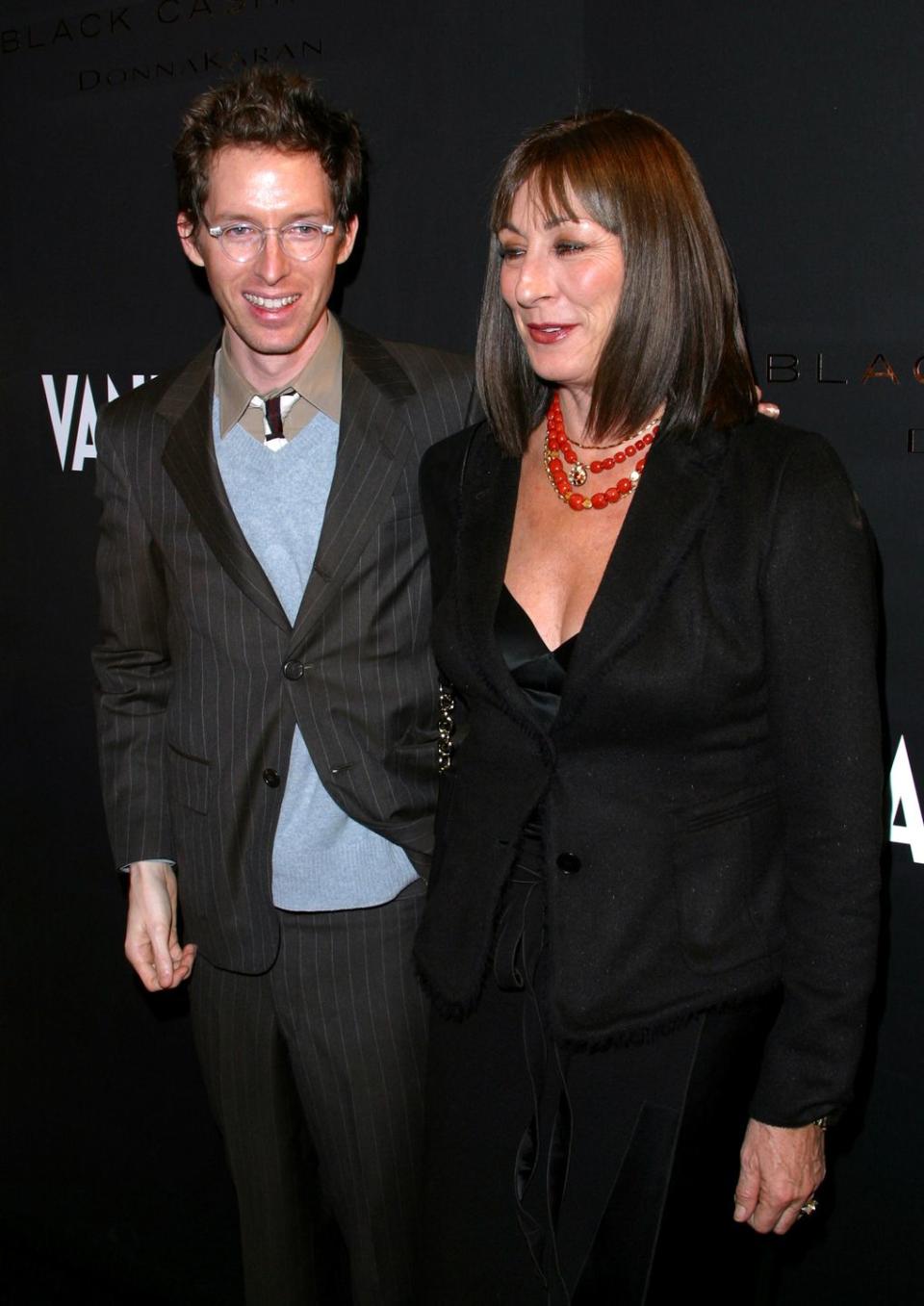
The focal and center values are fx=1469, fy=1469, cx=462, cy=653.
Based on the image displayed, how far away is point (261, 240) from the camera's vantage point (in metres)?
1.92

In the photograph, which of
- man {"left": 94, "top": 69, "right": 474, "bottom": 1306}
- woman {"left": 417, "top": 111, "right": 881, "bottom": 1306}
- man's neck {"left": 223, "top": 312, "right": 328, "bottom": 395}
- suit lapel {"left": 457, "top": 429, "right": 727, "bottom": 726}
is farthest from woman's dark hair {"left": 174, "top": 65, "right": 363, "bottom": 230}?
suit lapel {"left": 457, "top": 429, "right": 727, "bottom": 726}

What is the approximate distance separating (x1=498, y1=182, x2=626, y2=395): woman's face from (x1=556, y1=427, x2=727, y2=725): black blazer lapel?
17 centimetres

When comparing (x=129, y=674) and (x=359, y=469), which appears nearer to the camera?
(x=359, y=469)

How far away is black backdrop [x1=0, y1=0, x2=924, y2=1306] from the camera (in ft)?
6.28

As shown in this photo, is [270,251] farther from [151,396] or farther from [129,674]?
[129,674]

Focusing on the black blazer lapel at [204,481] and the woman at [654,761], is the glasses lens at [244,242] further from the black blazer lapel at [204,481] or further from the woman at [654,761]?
the woman at [654,761]

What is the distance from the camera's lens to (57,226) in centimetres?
264

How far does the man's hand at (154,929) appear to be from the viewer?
210 centimetres

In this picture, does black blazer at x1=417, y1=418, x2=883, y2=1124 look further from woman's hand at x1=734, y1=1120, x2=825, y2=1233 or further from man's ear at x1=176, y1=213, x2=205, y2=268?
man's ear at x1=176, y1=213, x2=205, y2=268

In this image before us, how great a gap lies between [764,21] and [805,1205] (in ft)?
4.85

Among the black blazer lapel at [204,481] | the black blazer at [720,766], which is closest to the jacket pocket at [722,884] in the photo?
the black blazer at [720,766]

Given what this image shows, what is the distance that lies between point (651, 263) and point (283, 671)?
709mm

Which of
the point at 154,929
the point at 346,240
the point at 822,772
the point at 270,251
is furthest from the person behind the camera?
the point at 154,929

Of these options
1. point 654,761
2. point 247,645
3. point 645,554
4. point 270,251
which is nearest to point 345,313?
point 270,251
